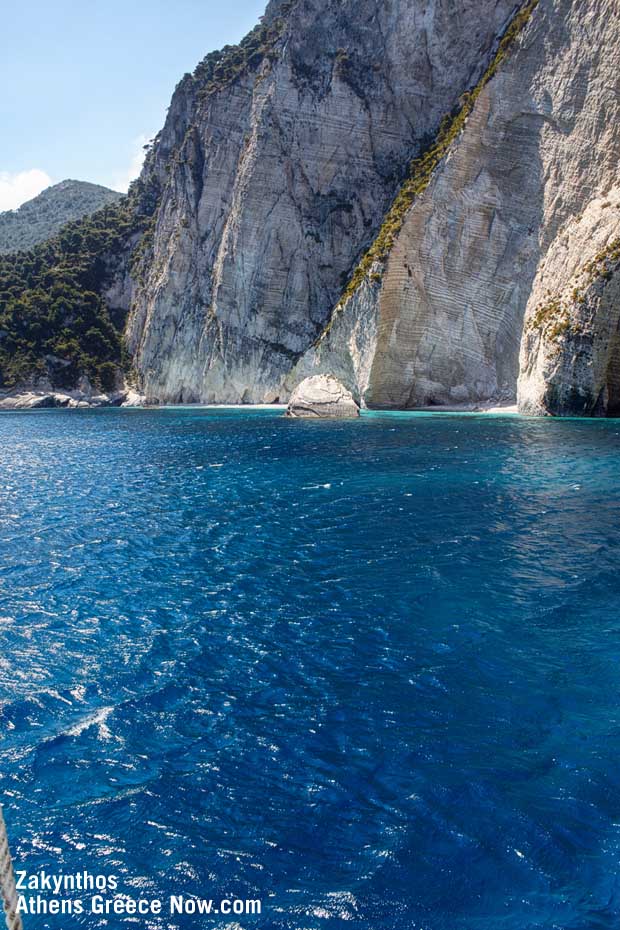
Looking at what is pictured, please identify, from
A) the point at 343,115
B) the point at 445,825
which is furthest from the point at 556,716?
the point at 343,115

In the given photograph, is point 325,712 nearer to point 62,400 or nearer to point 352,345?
point 352,345

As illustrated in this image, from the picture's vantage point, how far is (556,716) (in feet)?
24.5

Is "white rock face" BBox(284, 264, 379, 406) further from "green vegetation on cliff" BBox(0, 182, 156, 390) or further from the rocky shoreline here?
"green vegetation on cliff" BBox(0, 182, 156, 390)

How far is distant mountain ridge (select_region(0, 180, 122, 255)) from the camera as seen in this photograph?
16700 cm

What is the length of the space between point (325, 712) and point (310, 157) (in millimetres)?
84130

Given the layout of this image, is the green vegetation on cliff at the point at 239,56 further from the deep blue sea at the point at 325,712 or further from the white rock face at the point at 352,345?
the deep blue sea at the point at 325,712

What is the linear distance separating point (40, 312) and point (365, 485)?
9436 cm

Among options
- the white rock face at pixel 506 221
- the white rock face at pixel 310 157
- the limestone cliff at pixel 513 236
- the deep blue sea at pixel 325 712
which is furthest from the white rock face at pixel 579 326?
the white rock face at pixel 310 157

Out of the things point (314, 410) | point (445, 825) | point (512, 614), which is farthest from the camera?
point (314, 410)

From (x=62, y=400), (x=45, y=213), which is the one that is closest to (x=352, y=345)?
(x=62, y=400)

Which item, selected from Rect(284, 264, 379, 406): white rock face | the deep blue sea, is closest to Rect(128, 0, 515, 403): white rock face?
Rect(284, 264, 379, 406): white rock face

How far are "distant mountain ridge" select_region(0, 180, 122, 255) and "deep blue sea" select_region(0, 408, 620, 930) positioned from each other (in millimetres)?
173754

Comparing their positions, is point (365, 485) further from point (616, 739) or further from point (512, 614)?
point (616, 739)

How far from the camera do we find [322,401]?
185 feet
